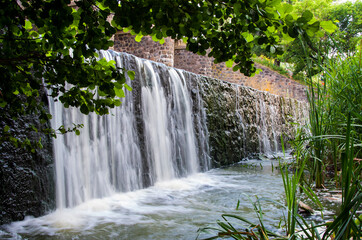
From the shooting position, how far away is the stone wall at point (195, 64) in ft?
50.9

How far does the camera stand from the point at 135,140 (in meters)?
5.33

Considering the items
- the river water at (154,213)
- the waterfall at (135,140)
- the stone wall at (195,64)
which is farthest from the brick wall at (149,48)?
the river water at (154,213)

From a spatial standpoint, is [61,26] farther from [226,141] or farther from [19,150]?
[226,141]

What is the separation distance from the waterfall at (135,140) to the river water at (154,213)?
9.8 inches

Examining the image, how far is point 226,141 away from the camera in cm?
830

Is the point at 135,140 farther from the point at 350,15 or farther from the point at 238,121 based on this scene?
the point at 350,15

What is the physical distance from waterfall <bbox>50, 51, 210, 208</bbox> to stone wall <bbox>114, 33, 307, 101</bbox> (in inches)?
337

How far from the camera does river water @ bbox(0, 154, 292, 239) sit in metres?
3.04

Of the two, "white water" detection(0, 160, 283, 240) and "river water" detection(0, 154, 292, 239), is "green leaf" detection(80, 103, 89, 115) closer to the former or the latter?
"river water" detection(0, 154, 292, 239)

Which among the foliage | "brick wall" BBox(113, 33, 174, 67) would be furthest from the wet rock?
the foliage

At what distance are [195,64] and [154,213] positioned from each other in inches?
581

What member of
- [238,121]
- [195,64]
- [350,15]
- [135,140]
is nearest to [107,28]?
[135,140]

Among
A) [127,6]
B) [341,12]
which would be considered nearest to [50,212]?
[127,6]

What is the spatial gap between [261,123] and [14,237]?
850cm
